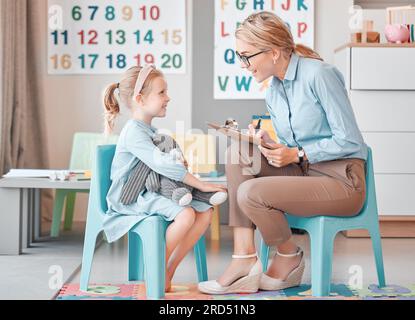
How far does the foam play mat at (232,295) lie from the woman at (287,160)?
0.19 feet

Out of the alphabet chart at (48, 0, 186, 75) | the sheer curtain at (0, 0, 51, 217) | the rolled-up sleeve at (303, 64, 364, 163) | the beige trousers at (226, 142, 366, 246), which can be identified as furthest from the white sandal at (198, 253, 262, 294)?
the alphabet chart at (48, 0, 186, 75)

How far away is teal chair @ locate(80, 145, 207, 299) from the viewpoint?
2719 mm

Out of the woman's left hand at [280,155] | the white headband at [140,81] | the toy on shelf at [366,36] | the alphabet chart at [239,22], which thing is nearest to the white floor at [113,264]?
the woman's left hand at [280,155]

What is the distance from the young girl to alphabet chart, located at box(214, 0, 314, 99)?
2.08 metres

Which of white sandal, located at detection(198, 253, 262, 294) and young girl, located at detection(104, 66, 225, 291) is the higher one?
young girl, located at detection(104, 66, 225, 291)

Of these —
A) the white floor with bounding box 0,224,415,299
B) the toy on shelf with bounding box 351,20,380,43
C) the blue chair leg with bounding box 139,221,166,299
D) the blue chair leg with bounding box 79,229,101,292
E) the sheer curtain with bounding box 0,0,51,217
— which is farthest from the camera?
the toy on shelf with bounding box 351,20,380,43

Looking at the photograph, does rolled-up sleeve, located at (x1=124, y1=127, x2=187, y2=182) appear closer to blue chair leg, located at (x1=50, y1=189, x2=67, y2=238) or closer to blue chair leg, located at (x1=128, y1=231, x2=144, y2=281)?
blue chair leg, located at (x1=128, y1=231, x2=144, y2=281)

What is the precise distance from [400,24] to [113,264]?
91.9 inches

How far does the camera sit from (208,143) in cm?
471

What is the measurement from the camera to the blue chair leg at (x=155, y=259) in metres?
2.71

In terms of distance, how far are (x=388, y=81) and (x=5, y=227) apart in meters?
2.31

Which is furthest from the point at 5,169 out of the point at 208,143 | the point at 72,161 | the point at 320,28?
the point at 320,28

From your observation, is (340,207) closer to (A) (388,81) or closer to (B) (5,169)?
(A) (388,81)

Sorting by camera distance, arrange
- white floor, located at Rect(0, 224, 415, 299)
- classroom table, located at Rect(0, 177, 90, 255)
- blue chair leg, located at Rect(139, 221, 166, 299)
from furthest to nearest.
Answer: classroom table, located at Rect(0, 177, 90, 255) → white floor, located at Rect(0, 224, 415, 299) → blue chair leg, located at Rect(139, 221, 166, 299)
